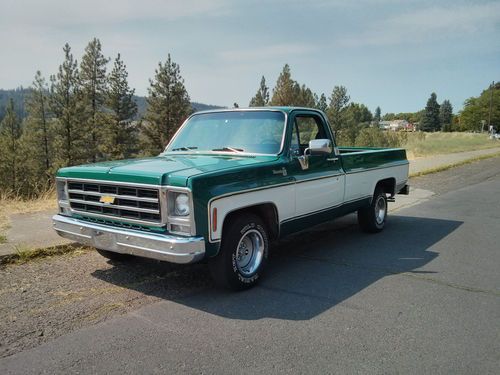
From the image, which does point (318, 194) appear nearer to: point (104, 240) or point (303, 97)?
point (104, 240)

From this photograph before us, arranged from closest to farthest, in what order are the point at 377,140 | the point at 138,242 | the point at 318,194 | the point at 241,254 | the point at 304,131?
1. the point at 138,242
2. the point at 241,254
3. the point at 318,194
4. the point at 304,131
5. the point at 377,140

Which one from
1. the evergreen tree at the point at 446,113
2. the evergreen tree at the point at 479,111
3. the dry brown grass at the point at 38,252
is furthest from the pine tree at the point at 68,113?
the evergreen tree at the point at 446,113

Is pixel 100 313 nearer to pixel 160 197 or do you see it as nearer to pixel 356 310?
pixel 160 197

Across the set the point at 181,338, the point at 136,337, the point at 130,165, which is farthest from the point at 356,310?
the point at 130,165

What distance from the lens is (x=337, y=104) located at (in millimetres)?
53281

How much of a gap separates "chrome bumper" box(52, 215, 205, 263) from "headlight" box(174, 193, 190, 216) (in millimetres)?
224

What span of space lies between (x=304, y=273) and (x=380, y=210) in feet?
9.79

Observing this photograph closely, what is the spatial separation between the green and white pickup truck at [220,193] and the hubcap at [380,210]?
117cm

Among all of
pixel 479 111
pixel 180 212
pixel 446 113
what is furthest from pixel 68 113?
pixel 446 113

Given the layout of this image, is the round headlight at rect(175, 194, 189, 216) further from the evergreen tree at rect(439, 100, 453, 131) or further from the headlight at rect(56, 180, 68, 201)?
the evergreen tree at rect(439, 100, 453, 131)

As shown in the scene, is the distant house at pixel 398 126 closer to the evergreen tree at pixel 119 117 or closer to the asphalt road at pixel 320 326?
the evergreen tree at pixel 119 117

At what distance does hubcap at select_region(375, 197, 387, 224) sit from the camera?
7.62 m

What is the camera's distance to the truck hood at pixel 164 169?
4.12m

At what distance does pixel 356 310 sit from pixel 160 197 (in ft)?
6.92
